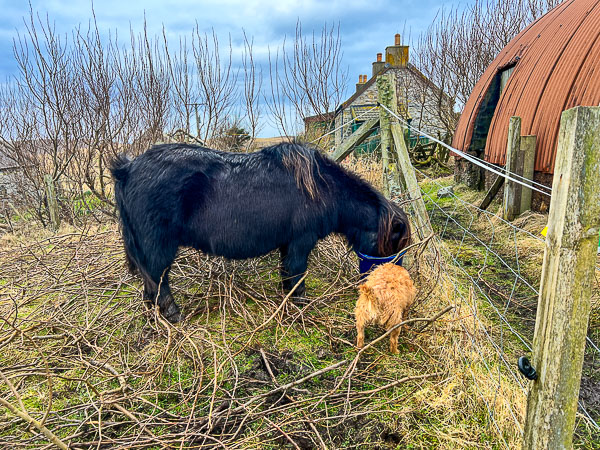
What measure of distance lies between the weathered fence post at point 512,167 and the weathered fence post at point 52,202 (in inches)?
379

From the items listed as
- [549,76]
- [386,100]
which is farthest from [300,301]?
[549,76]

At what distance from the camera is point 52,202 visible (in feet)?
26.3

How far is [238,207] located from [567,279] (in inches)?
97.0

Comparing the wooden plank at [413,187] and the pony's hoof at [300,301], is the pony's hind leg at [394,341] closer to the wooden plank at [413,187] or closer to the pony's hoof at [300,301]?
the pony's hoof at [300,301]

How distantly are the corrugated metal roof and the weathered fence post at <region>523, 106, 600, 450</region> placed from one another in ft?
16.3

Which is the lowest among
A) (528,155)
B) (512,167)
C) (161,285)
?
(161,285)

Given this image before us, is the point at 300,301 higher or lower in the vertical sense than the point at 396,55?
lower

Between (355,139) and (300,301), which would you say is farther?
(355,139)

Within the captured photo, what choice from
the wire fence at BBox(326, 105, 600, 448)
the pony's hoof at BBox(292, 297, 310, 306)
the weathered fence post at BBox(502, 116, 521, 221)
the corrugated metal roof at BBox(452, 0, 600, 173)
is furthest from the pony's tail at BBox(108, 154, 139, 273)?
the corrugated metal roof at BBox(452, 0, 600, 173)

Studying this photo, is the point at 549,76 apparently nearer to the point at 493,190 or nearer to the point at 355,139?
the point at 493,190

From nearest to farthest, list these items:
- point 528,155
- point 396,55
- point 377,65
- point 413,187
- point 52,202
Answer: point 413,187, point 528,155, point 52,202, point 396,55, point 377,65

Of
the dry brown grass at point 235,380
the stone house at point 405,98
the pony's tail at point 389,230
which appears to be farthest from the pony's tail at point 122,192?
the stone house at point 405,98

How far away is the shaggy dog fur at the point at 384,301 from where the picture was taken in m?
2.59

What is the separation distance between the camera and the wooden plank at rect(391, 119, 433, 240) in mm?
3730
